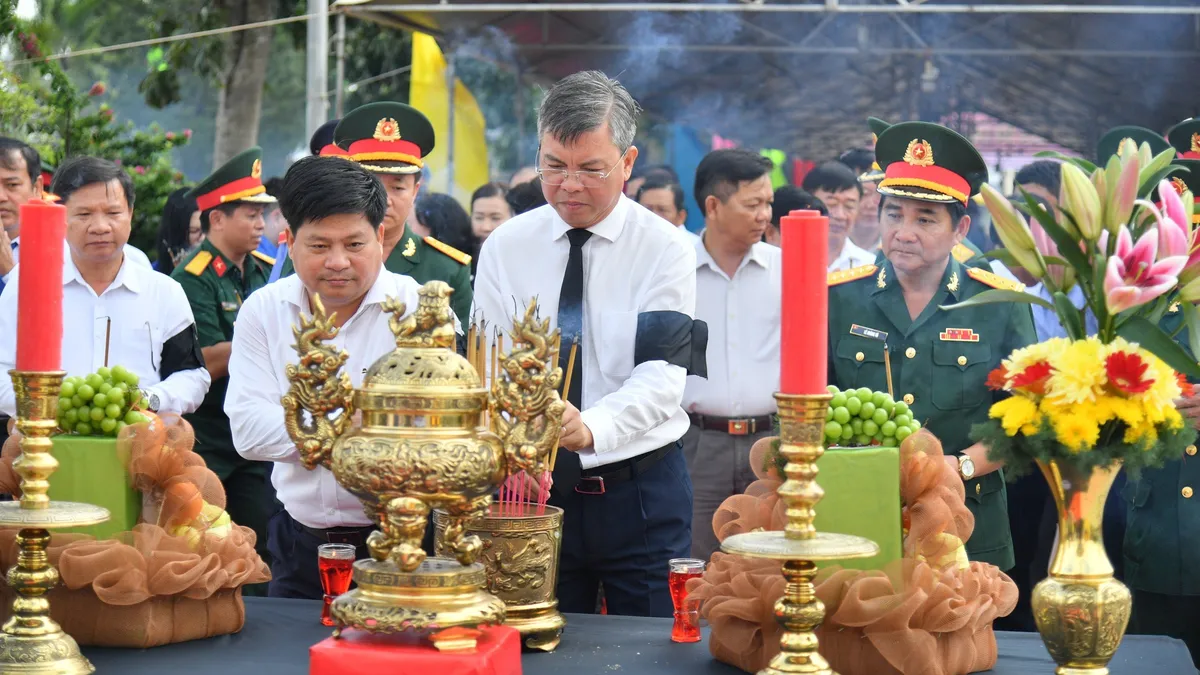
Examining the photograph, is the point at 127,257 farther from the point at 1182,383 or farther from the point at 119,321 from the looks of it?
the point at 1182,383

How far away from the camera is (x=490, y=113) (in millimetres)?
19250

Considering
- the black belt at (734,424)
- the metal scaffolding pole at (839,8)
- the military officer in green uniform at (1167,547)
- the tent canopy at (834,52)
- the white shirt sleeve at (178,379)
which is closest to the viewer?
the white shirt sleeve at (178,379)

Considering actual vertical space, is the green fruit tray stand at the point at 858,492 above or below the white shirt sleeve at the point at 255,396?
below

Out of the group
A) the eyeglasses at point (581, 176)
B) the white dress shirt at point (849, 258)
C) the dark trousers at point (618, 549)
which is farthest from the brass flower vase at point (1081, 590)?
the white dress shirt at point (849, 258)

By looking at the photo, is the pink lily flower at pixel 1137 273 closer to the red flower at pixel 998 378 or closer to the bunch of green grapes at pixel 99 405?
the red flower at pixel 998 378

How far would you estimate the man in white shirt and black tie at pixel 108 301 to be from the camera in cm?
394

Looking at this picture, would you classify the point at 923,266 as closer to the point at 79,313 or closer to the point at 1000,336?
the point at 1000,336

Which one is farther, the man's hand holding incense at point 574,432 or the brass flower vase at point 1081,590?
the man's hand holding incense at point 574,432

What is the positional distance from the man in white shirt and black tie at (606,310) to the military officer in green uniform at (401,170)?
149cm

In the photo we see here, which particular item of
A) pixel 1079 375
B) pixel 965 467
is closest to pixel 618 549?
pixel 965 467

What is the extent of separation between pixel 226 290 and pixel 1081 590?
369cm

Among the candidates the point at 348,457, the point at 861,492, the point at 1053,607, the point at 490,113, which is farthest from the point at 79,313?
→ the point at 490,113

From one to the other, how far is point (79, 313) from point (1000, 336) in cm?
261

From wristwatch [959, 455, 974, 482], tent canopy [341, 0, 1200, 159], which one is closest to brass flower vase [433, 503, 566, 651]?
wristwatch [959, 455, 974, 482]
